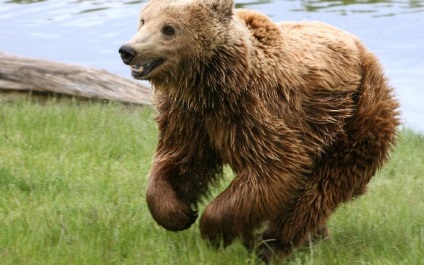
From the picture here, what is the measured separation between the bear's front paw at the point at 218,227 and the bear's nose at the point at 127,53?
1063 millimetres

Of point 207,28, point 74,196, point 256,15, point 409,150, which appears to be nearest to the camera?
point 207,28

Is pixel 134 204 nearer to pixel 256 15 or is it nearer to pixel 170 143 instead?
pixel 170 143

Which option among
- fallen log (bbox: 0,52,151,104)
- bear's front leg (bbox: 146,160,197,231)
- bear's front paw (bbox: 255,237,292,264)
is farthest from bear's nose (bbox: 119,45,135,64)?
fallen log (bbox: 0,52,151,104)

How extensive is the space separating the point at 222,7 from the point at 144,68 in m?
0.61

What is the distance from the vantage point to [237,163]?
6.00 m

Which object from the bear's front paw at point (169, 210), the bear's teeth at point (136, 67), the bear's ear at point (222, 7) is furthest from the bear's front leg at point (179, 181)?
the bear's ear at point (222, 7)

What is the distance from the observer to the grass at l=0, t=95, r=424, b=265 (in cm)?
588

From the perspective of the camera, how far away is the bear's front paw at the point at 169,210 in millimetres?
6066

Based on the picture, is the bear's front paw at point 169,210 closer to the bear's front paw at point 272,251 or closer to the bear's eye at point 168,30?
the bear's front paw at point 272,251

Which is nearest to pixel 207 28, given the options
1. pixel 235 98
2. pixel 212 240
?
pixel 235 98

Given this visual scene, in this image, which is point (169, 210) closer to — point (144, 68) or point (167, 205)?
point (167, 205)

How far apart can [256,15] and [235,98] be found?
2.19 ft

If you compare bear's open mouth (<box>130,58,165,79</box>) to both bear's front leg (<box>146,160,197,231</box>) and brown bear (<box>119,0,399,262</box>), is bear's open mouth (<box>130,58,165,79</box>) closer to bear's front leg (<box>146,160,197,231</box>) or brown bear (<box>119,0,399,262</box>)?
→ brown bear (<box>119,0,399,262</box>)

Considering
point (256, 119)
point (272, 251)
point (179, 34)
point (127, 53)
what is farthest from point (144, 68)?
point (272, 251)
